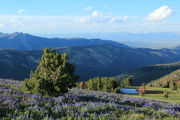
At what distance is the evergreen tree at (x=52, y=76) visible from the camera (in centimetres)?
1540

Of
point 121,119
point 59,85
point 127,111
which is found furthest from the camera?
point 59,85

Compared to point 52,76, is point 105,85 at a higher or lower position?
lower

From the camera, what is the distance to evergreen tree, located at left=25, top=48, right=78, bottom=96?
15398 mm

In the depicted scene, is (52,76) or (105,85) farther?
(105,85)

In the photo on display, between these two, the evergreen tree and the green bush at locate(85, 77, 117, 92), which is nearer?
the evergreen tree

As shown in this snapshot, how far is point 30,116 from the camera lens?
8.95m

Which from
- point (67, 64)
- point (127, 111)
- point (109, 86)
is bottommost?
point (109, 86)

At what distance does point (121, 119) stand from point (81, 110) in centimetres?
175

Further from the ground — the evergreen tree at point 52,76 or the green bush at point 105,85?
the evergreen tree at point 52,76

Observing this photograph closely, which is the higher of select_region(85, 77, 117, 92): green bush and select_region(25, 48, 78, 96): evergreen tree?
select_region(25, 48, 78, 96): evergreen tree

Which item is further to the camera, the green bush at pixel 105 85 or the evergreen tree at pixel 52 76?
the green bush at pixel 105 85

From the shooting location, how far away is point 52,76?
52.4ft

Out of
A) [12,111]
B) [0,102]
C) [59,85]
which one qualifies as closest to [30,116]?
[12,111]

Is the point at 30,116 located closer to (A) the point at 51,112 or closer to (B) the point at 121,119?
(A) the point at 51,112
